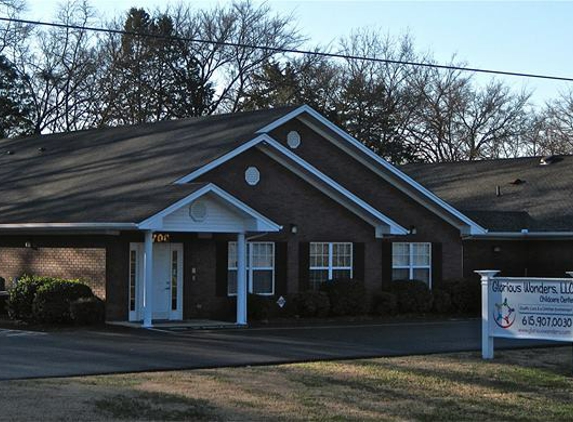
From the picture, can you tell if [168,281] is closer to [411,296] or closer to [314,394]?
[411,296]

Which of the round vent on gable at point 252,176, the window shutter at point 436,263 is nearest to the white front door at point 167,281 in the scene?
the round vent on gable at point 252,176

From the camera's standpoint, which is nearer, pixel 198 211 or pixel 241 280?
pixel 198 211

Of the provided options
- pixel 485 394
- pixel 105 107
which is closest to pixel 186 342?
pixel 485 394

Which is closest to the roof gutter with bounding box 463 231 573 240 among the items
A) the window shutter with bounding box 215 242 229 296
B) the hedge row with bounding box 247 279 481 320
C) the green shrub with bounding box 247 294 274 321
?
the hedge row with bounding box 247 279 481 320

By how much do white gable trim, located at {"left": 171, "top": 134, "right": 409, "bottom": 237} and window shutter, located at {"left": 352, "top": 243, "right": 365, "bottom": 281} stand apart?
30.9 inches

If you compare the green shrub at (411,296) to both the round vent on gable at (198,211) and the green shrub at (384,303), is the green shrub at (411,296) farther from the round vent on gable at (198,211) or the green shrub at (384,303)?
the round vent on gable at (198,211)

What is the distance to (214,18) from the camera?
5862cm

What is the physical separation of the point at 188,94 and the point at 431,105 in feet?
51.1

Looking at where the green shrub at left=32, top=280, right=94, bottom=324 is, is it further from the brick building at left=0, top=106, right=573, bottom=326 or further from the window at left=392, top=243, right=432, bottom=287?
the window at left=392, top=243, right=432, bottom=287

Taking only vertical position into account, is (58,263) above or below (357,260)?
below

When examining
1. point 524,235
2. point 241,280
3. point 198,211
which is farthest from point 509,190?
point 198,211

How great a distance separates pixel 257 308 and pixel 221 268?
1477 millimetres

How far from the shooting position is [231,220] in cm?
2580

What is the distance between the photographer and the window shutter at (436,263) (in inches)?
1292
